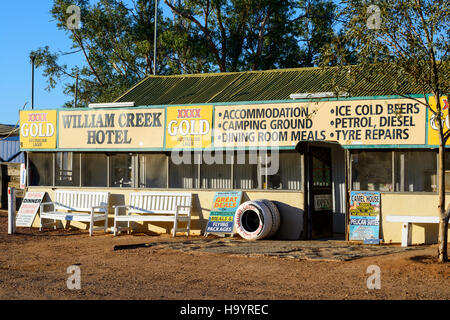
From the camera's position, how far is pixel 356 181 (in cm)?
1538

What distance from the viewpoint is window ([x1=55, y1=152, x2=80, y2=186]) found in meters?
19.0

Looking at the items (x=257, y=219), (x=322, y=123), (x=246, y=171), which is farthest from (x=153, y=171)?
(x=322, y=123)

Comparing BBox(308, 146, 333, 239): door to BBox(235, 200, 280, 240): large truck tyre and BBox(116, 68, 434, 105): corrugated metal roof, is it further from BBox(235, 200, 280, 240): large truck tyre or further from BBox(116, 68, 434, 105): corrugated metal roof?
BBox(116, 68, 434, 105): corrugated metal roof

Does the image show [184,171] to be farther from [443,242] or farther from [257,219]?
[443,242]

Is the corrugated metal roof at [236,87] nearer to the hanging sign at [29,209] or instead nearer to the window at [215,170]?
the window at [215,170]

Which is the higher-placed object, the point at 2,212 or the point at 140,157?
the point at 140,157

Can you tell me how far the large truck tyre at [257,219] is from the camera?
594 inches

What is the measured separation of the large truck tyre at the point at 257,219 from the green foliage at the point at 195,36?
18.8 m

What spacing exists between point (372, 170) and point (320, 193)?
1.59 m

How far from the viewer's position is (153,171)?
58.9ft

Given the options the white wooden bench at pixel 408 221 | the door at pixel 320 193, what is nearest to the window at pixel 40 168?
the door at pixel 320 193
